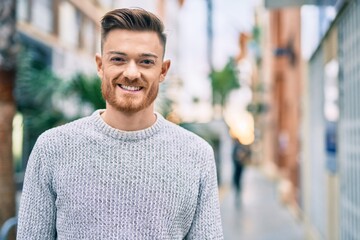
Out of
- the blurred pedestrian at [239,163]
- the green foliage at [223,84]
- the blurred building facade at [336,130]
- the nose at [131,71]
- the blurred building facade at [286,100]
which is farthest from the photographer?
the green foliage at [223,84]

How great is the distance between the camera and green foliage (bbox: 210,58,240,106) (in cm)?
4253

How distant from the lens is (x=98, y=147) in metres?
1.73

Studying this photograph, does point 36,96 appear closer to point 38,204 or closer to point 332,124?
point 332,124

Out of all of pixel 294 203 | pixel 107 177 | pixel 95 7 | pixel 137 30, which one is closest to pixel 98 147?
pixel 107 177

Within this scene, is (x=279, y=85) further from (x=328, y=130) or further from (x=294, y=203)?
(x=328, y=130)

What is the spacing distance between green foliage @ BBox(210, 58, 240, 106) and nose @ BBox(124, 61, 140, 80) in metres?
40.3

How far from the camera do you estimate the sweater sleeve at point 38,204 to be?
1704 millimetres

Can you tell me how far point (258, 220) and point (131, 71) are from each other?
411 inches

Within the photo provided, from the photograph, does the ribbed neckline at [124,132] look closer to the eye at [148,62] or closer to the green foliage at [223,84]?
the eye at [148,62]

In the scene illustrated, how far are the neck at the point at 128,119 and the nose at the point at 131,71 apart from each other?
136 mm

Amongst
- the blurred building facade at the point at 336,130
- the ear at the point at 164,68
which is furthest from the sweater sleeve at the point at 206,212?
the blurred building facade at the point at 336,130

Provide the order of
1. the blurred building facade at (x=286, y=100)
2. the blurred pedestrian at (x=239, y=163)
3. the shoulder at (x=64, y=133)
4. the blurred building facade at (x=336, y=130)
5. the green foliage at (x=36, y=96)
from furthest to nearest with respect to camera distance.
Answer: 1. the blurred pedestrian at (x=239, y=163)
2. the blurred building facade at (x=286, y=100)
3. the green foliage at (x=36, y=96)
4. the blurred building facade at (x=336, y=130)
5. the shoulder at (x=64, y=133)

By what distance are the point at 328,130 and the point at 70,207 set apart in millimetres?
5829

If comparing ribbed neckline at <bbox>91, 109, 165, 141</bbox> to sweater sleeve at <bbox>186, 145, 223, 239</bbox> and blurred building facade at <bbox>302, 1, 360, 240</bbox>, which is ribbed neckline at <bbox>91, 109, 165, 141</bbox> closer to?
sweater sleeve at <bbox>186, 145, 223, 239</bbox>
